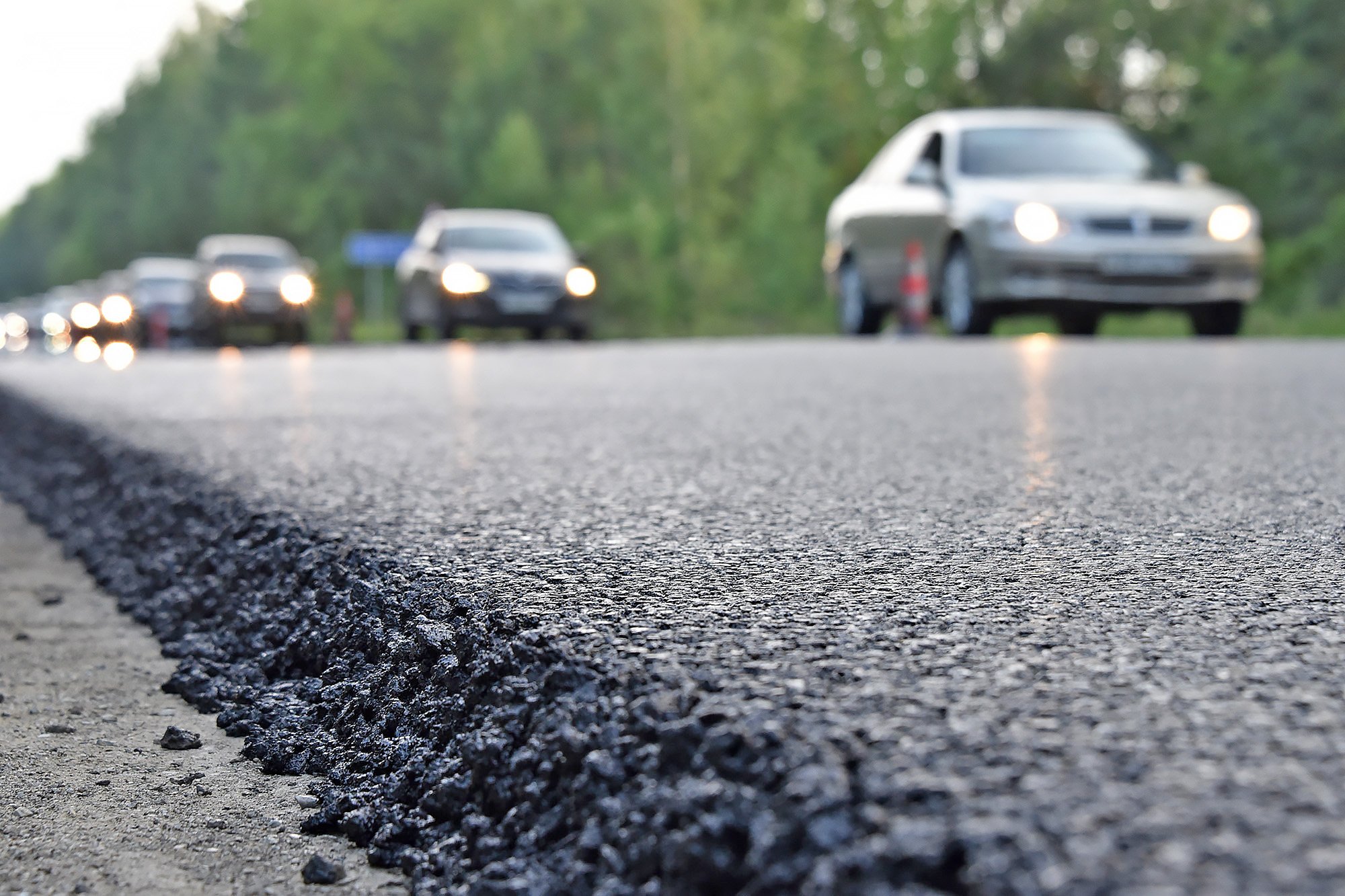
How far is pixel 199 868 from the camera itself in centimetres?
165

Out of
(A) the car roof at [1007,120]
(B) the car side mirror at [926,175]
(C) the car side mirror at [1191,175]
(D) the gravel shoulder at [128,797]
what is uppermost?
(A) the car roof at [1007,120]

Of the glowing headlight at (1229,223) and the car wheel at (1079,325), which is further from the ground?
the glowing headlight at (1229,223)

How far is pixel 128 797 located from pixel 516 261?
635 inches

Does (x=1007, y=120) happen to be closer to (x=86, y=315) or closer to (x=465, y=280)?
(x=465, y=280)

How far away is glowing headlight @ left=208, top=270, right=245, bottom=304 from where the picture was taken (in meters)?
22.7

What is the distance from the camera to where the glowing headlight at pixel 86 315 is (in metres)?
30.8

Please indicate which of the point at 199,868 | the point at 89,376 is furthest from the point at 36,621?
the point at 89,376

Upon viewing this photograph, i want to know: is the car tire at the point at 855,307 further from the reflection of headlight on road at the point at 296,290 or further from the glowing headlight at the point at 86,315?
the glowing headlight at the point at 86,315

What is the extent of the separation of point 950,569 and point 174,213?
232ft

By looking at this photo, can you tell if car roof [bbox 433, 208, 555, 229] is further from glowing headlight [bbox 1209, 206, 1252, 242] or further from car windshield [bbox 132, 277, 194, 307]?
glowing headlight [bbox 1209, 206, 1252, 242]

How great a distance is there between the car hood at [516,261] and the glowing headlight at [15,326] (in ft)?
123

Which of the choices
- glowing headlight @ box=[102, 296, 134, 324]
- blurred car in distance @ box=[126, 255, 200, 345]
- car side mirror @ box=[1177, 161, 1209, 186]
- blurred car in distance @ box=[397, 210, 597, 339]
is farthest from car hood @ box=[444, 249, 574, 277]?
glowing headlight @ box=[102, 296, 134, 324]

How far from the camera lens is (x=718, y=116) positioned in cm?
3694

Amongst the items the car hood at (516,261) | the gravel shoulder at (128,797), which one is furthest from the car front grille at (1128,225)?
the gravel shoulder at (128,797)
